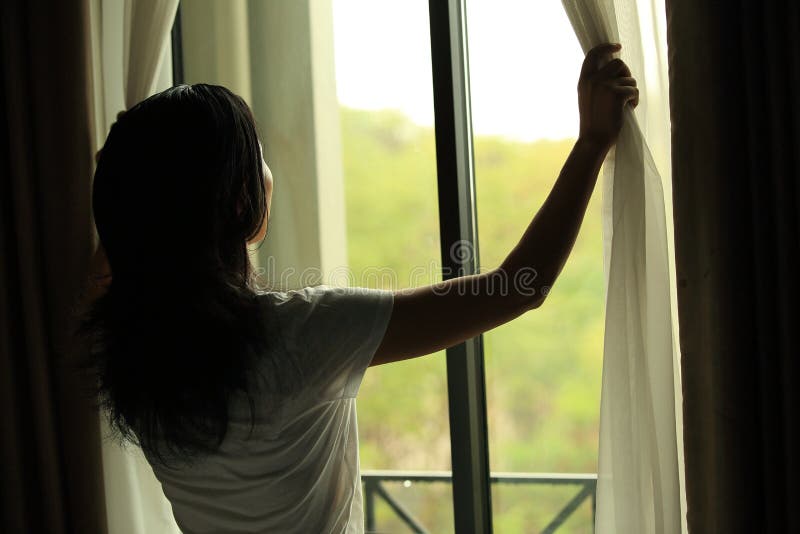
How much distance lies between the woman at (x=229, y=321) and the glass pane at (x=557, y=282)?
0.50m

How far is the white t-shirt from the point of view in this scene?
922 millimetres

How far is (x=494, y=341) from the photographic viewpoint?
1.52 metres

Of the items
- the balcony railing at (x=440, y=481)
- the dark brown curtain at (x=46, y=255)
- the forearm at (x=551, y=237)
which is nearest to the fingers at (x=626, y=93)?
the forearm at (x=551, y=237)

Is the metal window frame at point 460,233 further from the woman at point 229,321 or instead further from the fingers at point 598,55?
the woman at point 229,321

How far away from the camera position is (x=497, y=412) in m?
1.53

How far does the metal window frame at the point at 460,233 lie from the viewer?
4.81 ft

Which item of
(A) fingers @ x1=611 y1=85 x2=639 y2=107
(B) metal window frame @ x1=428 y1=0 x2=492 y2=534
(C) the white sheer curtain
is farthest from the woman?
(C) the white sheer curtain

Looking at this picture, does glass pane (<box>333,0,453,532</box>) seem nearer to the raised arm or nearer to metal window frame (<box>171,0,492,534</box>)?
metal window frame (<box>171,0,492,534</box>)

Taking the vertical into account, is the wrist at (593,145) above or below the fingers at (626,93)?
below

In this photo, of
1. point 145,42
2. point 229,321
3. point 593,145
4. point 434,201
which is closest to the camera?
point 229,321

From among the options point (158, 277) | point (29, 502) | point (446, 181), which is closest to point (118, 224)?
point (158, 277)

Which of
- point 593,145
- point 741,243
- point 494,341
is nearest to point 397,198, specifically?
point 494,341

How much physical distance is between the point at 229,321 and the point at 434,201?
0.73m

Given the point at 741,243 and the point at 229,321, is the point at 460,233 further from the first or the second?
the point at 229,321
